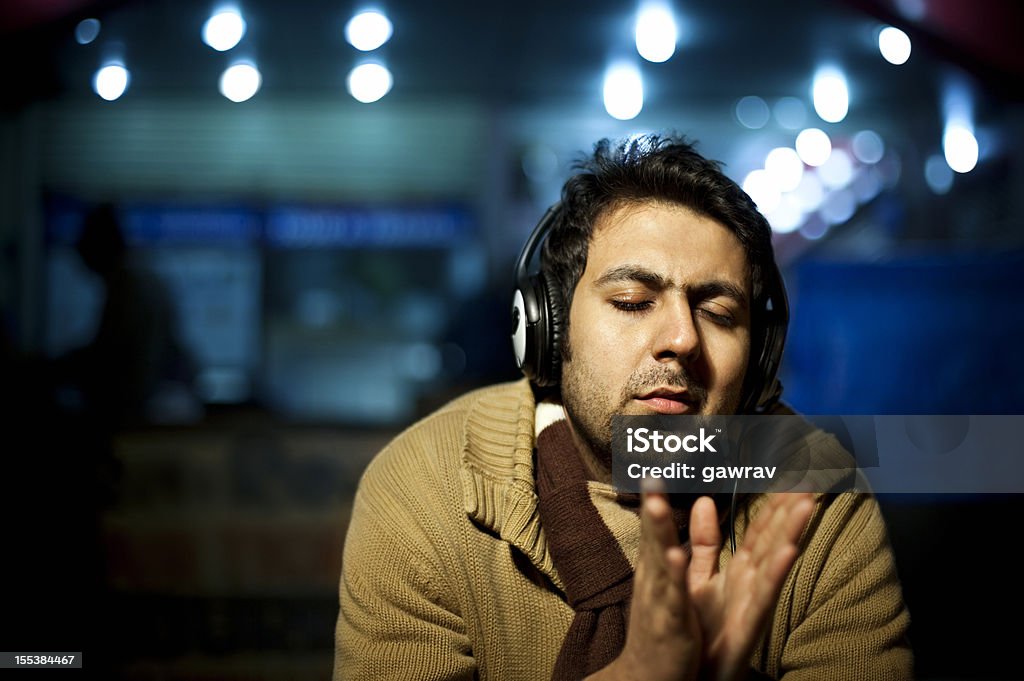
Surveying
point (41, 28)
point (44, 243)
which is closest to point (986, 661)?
point (41, 28)

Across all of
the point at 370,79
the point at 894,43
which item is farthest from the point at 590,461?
the point at 370,79

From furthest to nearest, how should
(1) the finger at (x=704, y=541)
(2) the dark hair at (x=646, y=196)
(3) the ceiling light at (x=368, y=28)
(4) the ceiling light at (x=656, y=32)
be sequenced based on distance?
(3) the ceiling light at (x=368, y=28)
(4) the ceiling light at (x=656, y=32)
(2) the dark hair at (x=646, y=196)
(1) the finger at (x=704, y=541)

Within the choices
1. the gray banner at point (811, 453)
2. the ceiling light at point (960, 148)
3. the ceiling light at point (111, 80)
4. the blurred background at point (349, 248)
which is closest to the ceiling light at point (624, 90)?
the blurred background at point (349, 248)

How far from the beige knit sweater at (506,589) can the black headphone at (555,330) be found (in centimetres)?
13

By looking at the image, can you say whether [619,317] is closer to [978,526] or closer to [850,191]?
[978,526]

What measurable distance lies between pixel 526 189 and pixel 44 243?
3447mm

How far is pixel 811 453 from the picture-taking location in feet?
3.86

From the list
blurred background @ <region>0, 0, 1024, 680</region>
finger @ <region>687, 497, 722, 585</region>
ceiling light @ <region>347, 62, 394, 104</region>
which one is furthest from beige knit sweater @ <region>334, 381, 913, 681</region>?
ceiling light @ <region>347, 62, 394, 104</region>

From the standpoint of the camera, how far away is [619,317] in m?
1.21

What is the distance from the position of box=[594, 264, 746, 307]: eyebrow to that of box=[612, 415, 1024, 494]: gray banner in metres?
0.18

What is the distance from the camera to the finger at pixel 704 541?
3.25 ft

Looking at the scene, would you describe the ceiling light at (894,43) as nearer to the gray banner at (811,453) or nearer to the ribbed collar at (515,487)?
the gray banner at (811,453)

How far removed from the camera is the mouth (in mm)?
1139

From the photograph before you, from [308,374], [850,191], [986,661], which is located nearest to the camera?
[986,661]
